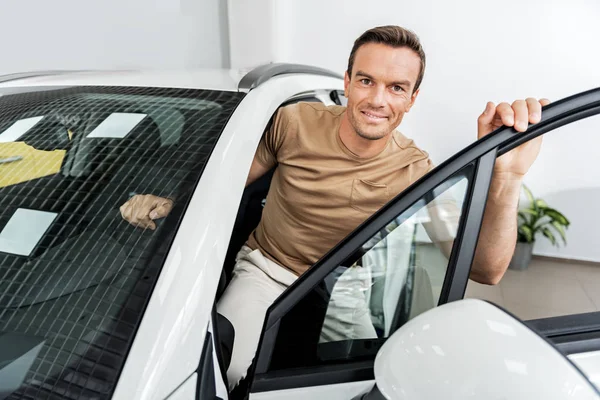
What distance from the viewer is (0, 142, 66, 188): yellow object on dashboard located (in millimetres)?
1123

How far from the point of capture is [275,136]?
1548 millimetres

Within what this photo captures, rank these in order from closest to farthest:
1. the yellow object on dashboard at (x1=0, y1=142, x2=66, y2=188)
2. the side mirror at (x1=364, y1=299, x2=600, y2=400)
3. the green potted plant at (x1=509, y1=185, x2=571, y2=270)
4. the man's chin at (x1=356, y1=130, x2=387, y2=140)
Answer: the side mirror at (x1=364, y1=299, x2=600, y2=400) → the yellow object on dashboard at (x1=0, y1=142, x2=66, y2=188) → the man's chin at (x1=356, y1=130, x2=387, y2=140) → the green potted plant at (x1=509, y1=185, x2=571, y2=270)

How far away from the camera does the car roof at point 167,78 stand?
51.6 inches

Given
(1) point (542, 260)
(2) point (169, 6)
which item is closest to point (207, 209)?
(1) point (542, 260)

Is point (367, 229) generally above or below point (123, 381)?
above

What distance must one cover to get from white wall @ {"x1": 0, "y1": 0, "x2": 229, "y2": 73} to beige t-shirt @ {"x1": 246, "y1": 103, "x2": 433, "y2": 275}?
7.35ft

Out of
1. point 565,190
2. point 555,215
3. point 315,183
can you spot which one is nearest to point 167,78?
point 315,183

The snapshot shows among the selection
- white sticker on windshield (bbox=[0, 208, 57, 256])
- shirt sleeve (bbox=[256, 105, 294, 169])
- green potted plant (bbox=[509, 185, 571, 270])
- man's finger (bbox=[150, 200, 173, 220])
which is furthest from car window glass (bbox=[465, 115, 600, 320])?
white sticker on windshield (bbox=[0, 208, 57, 256])

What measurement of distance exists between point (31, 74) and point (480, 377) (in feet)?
5.01

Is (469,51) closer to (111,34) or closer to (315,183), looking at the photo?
(111,34)

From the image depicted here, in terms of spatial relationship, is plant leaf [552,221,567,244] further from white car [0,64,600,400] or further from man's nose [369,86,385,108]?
white car [0,64,600,400]

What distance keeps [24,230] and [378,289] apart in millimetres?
706

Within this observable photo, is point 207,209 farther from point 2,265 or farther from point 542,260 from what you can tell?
point 542,260

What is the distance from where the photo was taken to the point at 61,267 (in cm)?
95
